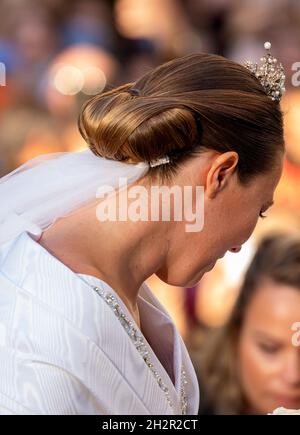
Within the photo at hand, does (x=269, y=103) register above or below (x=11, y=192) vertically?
above

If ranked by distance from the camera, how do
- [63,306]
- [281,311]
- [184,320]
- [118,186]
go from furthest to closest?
[184,320] → [281,311] → [118,186] → [63,306]

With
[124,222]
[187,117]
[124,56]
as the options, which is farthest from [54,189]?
[124,56]

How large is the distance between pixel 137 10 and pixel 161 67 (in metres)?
3.33

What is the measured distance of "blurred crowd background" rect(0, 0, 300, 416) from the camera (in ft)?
11.2

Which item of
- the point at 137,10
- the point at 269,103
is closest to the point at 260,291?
the point at 269,103

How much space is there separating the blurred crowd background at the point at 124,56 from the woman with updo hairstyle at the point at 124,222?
1585 mm

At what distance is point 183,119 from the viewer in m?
1.56

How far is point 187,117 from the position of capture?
1564mm

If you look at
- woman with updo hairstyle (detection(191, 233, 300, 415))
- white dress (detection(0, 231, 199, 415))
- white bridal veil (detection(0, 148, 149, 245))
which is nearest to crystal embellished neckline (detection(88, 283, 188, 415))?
white dress (detection(0, 231, 199, 415))

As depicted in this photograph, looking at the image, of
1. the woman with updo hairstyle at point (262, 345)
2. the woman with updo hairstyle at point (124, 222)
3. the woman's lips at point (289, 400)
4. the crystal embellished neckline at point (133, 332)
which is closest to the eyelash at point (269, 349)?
the woman with updo hairstyle at point (262, 345)

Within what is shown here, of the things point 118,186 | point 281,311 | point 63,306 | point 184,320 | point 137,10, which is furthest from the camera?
point 137,10

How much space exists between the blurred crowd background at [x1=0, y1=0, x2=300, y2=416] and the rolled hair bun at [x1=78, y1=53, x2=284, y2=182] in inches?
63.4

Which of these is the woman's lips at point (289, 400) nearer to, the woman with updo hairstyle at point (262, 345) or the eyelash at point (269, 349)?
the woman with updo hairstyle at point (262, 345)

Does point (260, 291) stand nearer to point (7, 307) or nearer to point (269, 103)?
point (269, 103)
